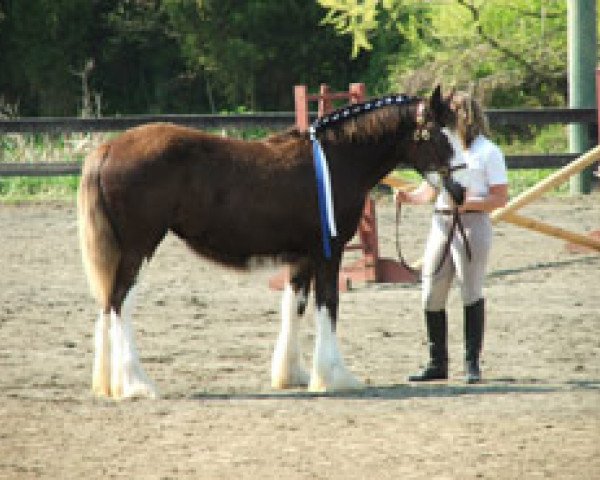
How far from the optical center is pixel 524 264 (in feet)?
46.6

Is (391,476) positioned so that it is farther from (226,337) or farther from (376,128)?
(226,337)

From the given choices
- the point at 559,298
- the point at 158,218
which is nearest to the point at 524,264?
the point at 559,298

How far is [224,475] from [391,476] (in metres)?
0.72

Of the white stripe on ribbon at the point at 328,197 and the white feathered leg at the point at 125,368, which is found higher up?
the white stripe on ribbon at the point at 328,197

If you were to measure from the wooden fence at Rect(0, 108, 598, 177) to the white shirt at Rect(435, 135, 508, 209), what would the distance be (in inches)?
358

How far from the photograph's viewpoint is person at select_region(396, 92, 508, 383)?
360 inches

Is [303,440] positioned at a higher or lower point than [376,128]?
lower

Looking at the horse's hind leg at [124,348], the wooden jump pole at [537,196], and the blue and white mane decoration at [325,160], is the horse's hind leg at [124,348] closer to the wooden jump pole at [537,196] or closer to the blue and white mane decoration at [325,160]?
the blue and white mane decoration at [325,160]

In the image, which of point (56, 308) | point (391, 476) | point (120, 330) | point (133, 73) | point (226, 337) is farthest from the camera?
point (133, 73)

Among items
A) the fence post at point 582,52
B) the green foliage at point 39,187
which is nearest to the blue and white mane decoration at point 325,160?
the green foliage at point 39,187

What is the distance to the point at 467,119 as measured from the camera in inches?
361

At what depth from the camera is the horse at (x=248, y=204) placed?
29.2 ft

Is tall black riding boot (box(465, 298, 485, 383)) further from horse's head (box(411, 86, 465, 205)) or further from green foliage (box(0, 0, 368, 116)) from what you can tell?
green foliage (box(0, 0, 368, 116))

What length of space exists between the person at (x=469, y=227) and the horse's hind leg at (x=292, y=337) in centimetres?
68
